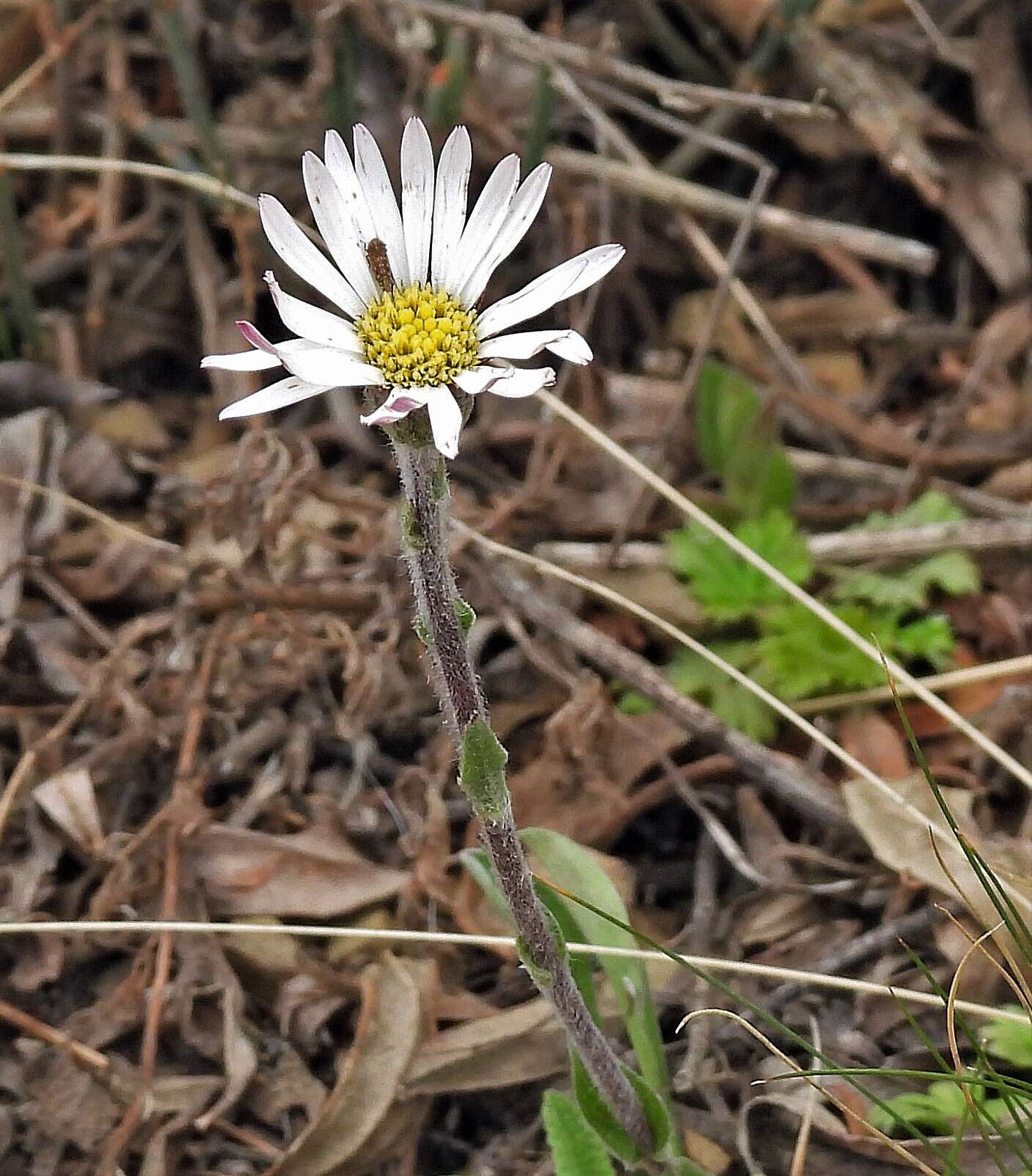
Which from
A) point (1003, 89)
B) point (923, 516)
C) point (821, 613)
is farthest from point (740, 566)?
point (1003, 89)

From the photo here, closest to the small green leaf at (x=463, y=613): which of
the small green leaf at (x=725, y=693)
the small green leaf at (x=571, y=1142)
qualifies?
the small green leaf at (x=571, y=1142)

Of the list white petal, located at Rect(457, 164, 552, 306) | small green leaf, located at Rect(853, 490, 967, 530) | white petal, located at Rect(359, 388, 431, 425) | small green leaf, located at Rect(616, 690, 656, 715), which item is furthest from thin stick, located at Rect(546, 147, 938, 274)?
white petal, located at Rect(359, 388, 431, 425)

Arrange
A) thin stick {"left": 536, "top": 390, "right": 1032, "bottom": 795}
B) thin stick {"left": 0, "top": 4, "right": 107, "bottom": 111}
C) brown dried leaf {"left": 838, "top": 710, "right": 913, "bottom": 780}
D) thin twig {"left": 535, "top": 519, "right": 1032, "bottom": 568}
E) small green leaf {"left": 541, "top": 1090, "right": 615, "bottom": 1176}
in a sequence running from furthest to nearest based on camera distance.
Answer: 1. thin stick {"left": 0, "top": 4, "right": 107, "bottom": 111}
2. thin twig {"left": 535, "top": 519, "right": 1032, "bottom": 568}
3. brown dried leaf {"left": 838, "top": 710, "right": 913, "bottom": 780}
4. thin stick {"left": 536, "top": 390, "right": 1032, "bottom": 795}
5. small green leaf {"left": 541, "top": 1090, "right": 615, "bottom": 1176}

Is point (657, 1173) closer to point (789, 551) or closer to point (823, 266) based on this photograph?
point (789, 551)

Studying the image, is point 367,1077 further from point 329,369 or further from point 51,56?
point 51,56

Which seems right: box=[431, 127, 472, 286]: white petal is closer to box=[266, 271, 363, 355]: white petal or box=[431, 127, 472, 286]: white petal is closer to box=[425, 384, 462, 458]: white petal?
box=[266, 271, 363, 355]: white petal
